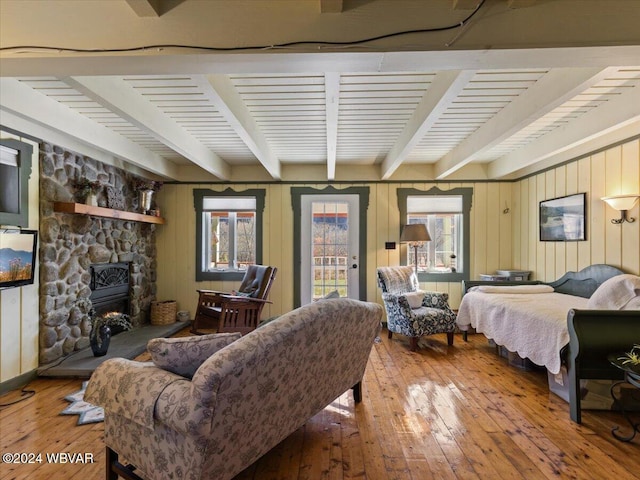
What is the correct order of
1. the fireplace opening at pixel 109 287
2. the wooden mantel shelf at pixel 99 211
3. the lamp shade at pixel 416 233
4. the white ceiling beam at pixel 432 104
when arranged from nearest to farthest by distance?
the white ceiling beam at pixel 432 104 → the wooden mantel shelf at pixel 99 211 → the fireplace opening at pixel 109 287 → the lamp shade at pixel 416 233

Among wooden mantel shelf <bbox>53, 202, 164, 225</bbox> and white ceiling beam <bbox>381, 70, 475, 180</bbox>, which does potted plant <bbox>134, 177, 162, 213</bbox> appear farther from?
white ceiling beam <bbox>381, 70, 475, 180</bbox>

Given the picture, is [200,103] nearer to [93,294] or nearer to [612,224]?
[93,294]

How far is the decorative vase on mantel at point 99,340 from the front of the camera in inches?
118

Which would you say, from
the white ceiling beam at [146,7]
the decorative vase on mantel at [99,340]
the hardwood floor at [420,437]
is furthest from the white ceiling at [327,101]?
the hardwood floor at [420,437]

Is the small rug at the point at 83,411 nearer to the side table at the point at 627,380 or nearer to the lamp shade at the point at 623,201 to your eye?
the side table at the point at 627,380

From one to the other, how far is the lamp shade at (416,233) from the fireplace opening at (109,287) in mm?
3726

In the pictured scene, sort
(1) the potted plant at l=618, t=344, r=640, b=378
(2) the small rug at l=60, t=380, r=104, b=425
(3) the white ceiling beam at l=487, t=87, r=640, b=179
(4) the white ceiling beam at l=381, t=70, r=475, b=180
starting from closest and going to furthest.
Answer: 1. (1) the potted plant at l=618, t=344, r=640, b=378
2. (4) the white ceiling beam at l=381, t=70, r=475, b=180
3. (2) the small rug at l=60, t=380, r=104, b=425
4. (3) the white ceiling beam at l=487, t=87, r=640, b=179

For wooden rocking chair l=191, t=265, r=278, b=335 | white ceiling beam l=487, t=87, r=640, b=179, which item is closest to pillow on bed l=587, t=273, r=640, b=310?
white ceiling beam l=487, t=87, r=640, b=179

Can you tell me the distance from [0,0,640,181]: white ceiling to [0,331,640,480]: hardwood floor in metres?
2.13

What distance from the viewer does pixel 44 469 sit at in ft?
5.51

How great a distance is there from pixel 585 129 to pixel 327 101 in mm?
2355

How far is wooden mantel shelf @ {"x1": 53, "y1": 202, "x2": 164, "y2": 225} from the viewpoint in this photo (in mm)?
2873

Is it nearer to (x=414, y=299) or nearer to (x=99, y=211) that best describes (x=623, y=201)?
(x=414, y=299)

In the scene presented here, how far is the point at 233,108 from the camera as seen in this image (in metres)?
2.29
